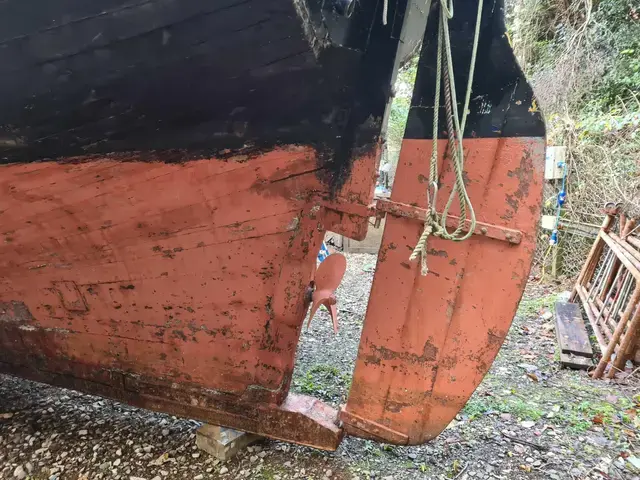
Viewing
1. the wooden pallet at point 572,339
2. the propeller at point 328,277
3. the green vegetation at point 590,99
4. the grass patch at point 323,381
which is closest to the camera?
the propeller at point 328,277

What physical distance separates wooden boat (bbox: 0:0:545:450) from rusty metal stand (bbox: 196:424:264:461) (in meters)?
0.21

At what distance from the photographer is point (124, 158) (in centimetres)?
182

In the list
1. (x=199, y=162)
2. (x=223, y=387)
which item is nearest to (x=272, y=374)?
(x=223, y=387)

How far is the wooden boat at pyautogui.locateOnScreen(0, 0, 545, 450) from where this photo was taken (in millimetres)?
1592

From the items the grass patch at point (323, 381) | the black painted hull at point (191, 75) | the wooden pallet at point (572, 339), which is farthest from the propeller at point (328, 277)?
the wooden pallet at point (572, 339)

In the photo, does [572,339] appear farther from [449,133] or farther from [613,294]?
[449,133]

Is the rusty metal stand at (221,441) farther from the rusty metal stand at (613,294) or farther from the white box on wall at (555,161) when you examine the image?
the white box on wall at (555,161)

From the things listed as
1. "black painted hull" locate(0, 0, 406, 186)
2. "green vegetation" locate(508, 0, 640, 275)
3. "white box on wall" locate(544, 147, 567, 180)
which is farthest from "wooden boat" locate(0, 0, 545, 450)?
"white box on wall" locate(544, 147, 567, 180)

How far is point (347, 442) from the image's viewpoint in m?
2.46

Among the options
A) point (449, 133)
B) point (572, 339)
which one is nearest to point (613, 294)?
point (572, 339)

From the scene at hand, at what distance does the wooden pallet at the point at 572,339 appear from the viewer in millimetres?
3686

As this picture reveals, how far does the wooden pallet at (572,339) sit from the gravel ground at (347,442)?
266 mm

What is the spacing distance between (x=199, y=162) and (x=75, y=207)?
2.05 ft

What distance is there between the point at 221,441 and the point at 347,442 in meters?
0.69
